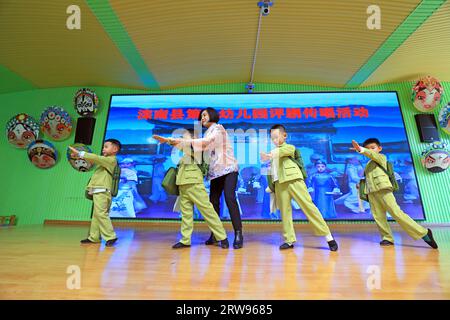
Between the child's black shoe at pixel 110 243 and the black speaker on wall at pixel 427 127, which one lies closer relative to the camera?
the child's black shoe at pixel 110 243

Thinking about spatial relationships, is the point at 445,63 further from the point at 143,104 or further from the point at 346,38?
the point at 143,104

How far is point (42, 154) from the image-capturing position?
459 cm

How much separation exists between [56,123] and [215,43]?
3.15m

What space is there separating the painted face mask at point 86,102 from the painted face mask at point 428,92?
5.44m

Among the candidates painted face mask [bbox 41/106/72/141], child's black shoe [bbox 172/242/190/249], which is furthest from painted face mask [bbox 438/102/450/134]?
painted face mask [bbox 41/106/72/141]

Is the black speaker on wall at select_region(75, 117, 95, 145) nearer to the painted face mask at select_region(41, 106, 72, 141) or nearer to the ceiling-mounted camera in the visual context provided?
the painted face mask at select_region(41, 106, 72, 141)

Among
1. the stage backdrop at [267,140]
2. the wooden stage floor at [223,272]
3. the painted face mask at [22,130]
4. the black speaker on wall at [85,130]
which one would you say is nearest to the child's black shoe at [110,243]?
the wooden stage floor at [223,272]

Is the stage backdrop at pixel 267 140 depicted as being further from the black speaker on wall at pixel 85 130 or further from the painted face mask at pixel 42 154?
the painted face mask at pixel 42 154

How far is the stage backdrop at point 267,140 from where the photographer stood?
421 cm

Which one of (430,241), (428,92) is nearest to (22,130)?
(430,241)

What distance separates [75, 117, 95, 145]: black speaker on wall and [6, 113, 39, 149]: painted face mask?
2.47 feet

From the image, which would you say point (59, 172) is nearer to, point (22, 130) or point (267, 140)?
point (22, 130)

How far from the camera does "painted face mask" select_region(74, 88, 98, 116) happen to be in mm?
4656
